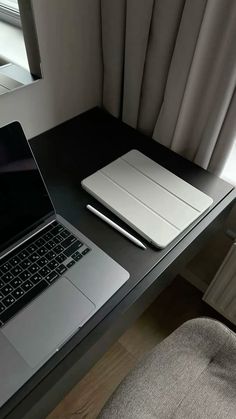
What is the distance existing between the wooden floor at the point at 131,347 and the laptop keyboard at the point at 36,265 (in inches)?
28.3

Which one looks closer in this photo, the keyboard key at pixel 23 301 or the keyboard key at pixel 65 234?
the keyboard key at pixel 23 301

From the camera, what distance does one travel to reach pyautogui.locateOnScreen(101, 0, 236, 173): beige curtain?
713 mm

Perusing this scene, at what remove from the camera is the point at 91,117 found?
3.37ft

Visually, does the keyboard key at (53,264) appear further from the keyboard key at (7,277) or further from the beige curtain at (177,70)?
the beige curtain at (177,70)

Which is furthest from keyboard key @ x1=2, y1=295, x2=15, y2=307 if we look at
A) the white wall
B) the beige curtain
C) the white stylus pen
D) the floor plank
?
the floor plank

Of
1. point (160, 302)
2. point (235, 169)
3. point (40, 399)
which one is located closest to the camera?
point (40, 399)

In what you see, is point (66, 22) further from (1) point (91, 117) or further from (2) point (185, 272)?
(2) point (185, 272)

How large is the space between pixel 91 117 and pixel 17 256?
554 millimetres

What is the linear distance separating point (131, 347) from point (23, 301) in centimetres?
78

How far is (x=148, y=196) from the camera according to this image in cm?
79

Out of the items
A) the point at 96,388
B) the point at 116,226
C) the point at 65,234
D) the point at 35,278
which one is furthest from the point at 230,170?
the point at 96,388

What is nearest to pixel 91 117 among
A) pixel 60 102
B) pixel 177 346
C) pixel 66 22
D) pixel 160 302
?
pixel 60 102

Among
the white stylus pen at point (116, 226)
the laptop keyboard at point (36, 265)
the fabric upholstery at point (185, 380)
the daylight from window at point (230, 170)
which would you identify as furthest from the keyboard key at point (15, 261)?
the daylight from window at point (230, 170)

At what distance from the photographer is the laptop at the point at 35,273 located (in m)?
0.56
